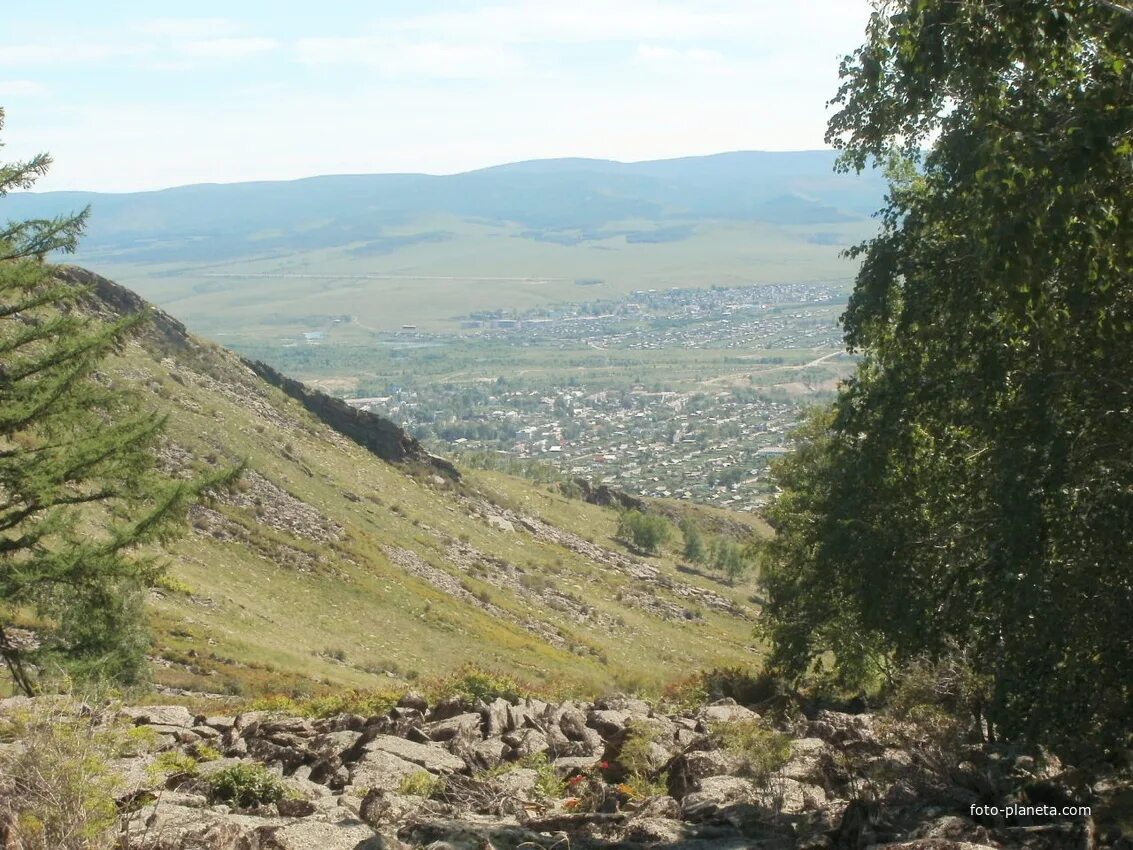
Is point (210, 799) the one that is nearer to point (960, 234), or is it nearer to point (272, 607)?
point (960, 234)

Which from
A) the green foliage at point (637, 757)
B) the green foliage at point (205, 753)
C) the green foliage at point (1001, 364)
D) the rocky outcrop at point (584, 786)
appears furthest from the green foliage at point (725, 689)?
the green foliage at point (205, 753)

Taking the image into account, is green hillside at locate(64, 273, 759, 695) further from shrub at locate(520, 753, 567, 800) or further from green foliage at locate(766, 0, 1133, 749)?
green foliage at locate(766, 0, 1133, 749)

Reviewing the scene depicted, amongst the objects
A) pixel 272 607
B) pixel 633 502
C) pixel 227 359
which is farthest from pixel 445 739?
pixel 633 502

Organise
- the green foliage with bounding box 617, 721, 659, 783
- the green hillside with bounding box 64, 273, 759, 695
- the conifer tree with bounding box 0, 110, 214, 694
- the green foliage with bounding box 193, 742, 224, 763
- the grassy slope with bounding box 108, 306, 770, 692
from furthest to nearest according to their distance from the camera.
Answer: the green hillside with bounding box 64, 273, 759, 695 < the grassy slope with bounding box 108, 306, 770, 692 < the conifer tree with bounding box 0, 110, 214, 694 < the green foliage with bounding box 193, 742, 224, 763 < the green foliage with bounding box 617, 721, 659, 783

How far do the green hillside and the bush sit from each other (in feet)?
64.3

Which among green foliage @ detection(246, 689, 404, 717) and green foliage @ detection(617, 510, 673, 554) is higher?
green foliage @ detection(246, 689, 404, 717)

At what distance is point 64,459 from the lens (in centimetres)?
1390

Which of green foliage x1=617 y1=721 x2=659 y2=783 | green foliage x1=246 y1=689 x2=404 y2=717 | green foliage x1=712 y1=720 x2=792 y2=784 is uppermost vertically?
green foliage x1=712 y1=720 x2=792 y2=784

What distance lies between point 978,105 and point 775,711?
12.7m

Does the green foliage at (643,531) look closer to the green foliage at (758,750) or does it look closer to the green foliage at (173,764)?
the green foliage at (758,750)

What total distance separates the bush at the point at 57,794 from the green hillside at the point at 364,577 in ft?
64.3

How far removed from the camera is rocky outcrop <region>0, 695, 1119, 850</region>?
879cm

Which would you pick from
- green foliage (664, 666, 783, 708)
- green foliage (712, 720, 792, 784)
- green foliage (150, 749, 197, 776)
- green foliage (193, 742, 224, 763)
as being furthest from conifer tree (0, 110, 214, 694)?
green foliage (664, 666, 783, 708)

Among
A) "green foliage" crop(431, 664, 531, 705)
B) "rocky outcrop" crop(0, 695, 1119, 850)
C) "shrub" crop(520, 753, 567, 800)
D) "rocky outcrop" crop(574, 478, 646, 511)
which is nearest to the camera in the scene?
"rocky outcrop" crop(0, 695, 1119, 850)
